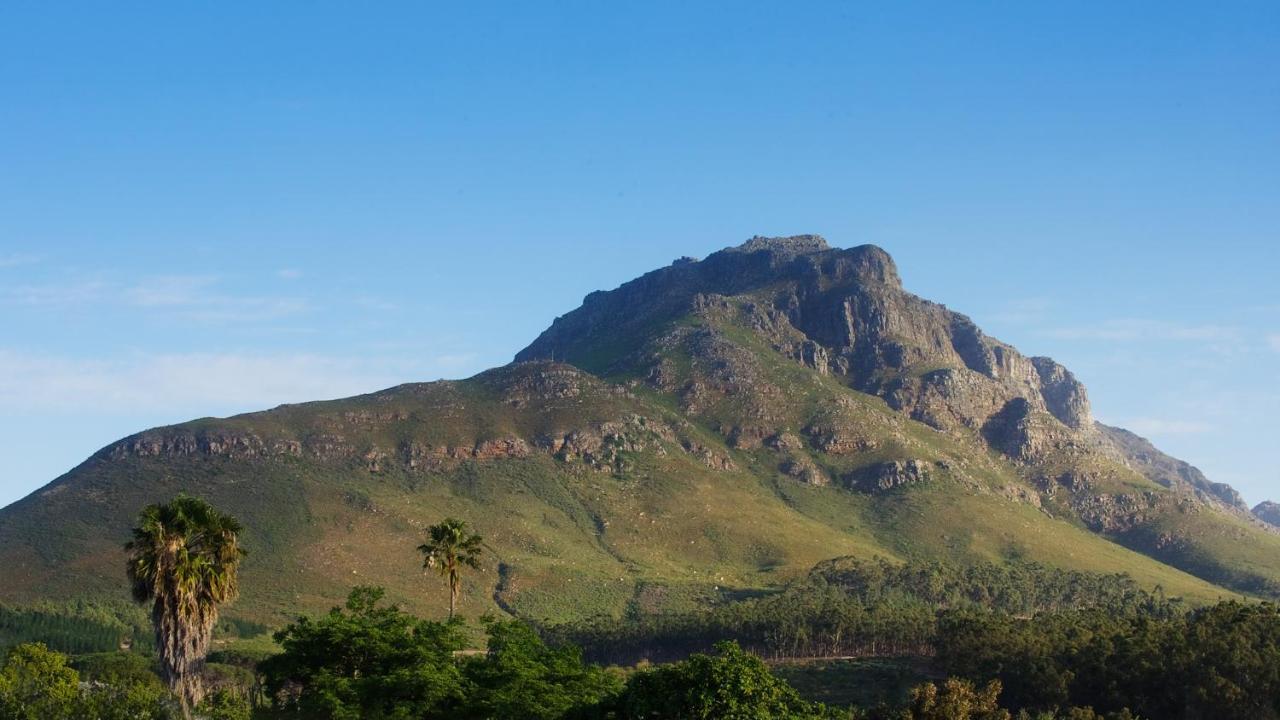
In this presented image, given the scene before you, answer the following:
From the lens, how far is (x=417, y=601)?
170375mm

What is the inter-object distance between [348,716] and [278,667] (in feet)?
29.5

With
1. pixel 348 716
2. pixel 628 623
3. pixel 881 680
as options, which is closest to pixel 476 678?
pixel 348 716

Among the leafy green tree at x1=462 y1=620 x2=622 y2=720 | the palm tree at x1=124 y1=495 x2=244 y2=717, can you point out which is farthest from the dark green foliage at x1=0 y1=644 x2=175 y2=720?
the leafy green tree at x1=462 y1=620 x2=622 y2=720

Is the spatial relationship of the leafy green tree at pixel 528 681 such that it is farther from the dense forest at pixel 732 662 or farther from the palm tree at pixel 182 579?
the palm tree at pixel 182 579

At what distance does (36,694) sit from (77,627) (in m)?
102

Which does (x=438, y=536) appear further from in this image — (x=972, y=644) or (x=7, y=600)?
(x=7, y=600)

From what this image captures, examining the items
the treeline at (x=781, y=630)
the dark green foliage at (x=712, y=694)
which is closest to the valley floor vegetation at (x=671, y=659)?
the dark green foliage at (x=712, y=694)

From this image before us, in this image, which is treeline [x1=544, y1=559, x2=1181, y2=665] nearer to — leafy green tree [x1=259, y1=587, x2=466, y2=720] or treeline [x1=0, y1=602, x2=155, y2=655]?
treeline [x1=0, y1=602, x2=155, y2=655]

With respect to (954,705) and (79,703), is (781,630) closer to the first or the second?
(954,705)

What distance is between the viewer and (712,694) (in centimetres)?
4472

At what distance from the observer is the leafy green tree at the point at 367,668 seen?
52.4 meters

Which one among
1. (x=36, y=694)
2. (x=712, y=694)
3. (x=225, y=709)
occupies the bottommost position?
(x=225, y=709)

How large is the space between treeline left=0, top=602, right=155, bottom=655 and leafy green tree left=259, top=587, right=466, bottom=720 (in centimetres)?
7485

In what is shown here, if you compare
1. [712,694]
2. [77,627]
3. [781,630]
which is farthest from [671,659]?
[712,694]
